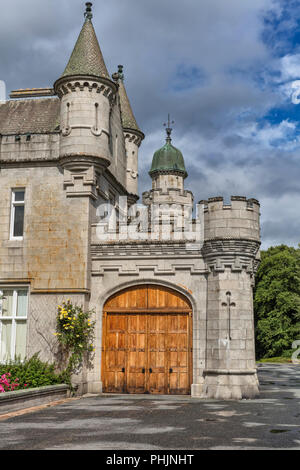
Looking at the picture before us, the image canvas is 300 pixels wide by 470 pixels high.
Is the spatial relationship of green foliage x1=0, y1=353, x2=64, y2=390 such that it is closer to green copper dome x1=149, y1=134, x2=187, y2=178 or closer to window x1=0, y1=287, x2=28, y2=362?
window x1=0, y1=287, x2=28, y2=362

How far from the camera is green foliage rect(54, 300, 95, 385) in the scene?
1708 centimetres

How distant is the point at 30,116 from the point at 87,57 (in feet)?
12.5

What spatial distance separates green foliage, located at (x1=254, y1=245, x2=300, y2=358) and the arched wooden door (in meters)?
30.6

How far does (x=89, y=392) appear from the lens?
17453 mm

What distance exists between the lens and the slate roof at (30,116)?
20250mm

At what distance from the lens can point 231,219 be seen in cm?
1711

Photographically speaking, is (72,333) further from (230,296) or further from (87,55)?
(87,55)

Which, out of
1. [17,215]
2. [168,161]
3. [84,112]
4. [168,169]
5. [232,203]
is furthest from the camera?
[168,161]

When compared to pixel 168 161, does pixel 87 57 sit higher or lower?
lower

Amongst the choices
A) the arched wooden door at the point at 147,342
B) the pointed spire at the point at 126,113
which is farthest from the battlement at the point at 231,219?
the pointed spire at the point at 126,113

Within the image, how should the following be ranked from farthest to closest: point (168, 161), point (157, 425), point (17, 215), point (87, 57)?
point (168, 161) < point (17, 215) < point (87, 57) < point (157, 425)

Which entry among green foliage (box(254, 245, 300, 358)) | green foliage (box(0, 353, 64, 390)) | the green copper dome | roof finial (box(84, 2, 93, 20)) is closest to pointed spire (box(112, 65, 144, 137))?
roof finial (box(84, 2, 93, 20))

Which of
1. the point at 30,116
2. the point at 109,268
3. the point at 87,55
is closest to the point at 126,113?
the point at 30,116
